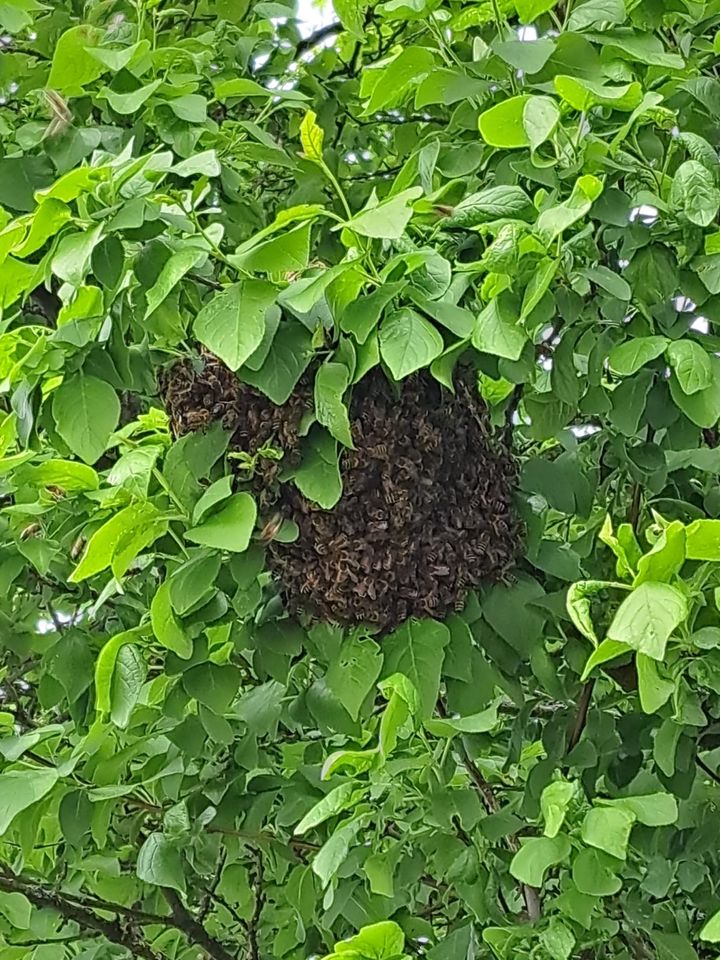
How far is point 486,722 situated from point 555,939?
0.20 m

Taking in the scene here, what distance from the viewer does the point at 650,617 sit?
2.34ft

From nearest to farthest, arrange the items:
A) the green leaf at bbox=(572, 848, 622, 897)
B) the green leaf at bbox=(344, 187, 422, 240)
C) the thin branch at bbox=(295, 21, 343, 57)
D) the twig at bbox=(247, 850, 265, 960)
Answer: the green leaf at bbox=(344, 187, 422, 240), the green leaf at bbox=(572, 848, 622, 897), the twig at bbox=(247, 850, 265, 960), the thin branch at bbox=(295, 21, 343, 57)

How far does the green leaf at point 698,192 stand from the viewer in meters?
0.96

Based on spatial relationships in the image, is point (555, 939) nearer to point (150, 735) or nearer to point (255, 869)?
point (150, 735)

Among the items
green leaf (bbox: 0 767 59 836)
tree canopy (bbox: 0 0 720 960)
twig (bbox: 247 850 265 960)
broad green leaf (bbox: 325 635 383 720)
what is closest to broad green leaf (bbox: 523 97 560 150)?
tree canopy (bbox: 0 0 720 960)

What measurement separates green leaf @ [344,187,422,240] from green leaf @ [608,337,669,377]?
25 cm

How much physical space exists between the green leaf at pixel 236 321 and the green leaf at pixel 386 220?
9 centimetres

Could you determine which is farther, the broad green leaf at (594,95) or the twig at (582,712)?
the twig at (582,712)

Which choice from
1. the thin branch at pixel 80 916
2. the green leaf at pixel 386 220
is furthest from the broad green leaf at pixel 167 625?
the thin branch at pixel 80 916

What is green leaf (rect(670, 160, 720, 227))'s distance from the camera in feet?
3.14

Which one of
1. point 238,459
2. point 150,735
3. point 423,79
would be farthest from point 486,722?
point 423,79

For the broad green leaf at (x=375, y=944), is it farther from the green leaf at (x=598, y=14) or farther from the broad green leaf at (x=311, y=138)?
the green leaf at (x=598, y=14)

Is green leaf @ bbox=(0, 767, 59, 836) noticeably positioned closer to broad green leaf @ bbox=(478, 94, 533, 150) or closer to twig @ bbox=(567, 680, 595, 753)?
twig @ bbox=(567, 680, 595, 753)

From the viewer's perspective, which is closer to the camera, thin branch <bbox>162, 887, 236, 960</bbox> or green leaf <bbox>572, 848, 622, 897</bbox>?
green leaf <bbox>572, 848, 622, 897</bbox>
